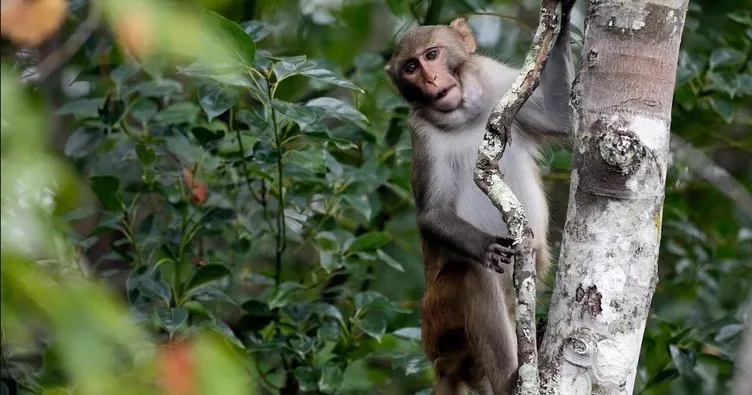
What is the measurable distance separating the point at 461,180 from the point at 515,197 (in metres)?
1.73

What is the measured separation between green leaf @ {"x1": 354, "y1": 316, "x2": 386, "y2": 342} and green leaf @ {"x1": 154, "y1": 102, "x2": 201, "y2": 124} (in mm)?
1400

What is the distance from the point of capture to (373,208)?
241 inches

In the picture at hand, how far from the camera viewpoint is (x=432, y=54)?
504 centimetres

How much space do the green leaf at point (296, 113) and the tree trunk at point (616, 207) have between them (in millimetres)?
1563

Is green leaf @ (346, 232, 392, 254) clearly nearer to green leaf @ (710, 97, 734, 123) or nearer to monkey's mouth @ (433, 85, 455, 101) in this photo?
monkey's mouth @ (433, 85, 455, 101)

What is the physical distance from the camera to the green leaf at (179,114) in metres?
5.59

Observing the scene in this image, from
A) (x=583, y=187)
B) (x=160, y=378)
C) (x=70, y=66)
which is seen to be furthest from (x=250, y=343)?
(x=160, y=378)

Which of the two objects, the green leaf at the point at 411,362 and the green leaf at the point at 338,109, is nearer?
the green leaf at the point at 338,109

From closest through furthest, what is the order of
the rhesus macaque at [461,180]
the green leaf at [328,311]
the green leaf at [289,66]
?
→ the green leaf at [289,66] → the rhesus macaque at [461,180] → the green leaf at [328,311]

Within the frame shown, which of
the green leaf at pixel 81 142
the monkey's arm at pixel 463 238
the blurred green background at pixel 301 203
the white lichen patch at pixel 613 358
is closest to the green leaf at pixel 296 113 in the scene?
the blurred green background at pixel 301 203

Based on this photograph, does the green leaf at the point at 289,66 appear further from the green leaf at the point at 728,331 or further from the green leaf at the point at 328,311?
the green leaf at the point at 728,331

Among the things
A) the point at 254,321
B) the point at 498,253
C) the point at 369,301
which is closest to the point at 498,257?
the point at 498,253

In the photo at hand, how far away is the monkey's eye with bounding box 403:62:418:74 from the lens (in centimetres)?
505

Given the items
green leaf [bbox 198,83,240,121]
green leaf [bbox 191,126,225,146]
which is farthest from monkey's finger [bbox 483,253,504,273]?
green leaf [bbox 191,126,225,146]
